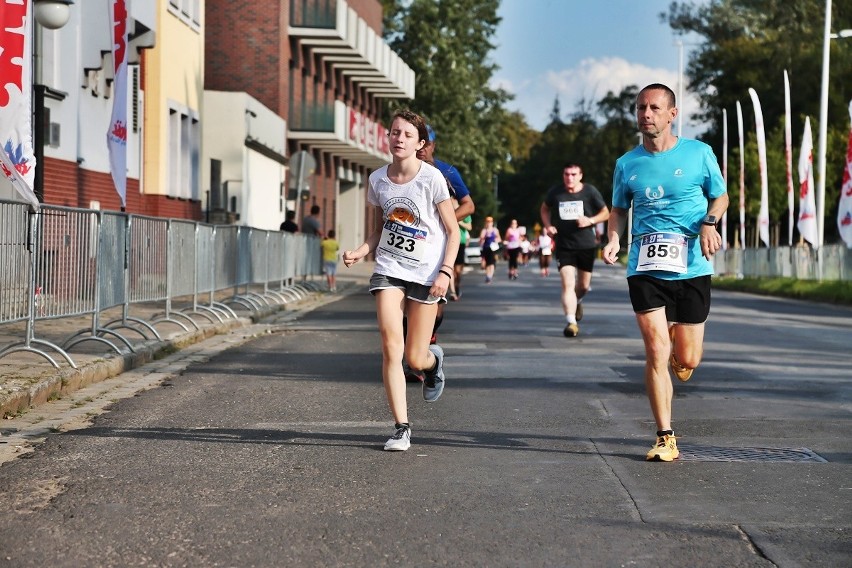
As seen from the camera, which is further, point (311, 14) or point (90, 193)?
point (311, 14)

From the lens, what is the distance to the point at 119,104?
63.0 ft

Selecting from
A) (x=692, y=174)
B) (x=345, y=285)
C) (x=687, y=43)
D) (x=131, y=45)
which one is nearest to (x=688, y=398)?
(x=692, y=174)

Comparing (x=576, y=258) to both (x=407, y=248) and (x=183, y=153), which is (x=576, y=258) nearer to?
(x=407, y=248)

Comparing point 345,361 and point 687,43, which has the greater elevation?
point 687,43

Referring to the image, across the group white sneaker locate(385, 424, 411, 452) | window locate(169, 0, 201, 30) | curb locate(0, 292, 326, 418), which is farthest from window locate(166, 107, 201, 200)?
white sneaker locate(385, 424, 411, 452)

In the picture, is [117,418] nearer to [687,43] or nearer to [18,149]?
[18,149]

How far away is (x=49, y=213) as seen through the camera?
12445mm

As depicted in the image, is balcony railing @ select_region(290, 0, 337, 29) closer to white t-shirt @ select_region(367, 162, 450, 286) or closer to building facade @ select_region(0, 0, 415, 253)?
building facade @ select_region(0, 0, 415, 253)

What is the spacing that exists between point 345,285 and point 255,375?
25.1m

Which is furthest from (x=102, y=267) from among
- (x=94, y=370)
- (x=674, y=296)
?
(x=674, y=296)

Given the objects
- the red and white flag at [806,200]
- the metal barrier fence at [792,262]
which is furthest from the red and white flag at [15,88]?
the red and white flag at [806,200]

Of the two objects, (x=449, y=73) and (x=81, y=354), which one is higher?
(x=449, y=73)

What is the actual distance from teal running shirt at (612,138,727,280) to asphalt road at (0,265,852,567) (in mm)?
1021

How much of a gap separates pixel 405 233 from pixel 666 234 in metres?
1.39
